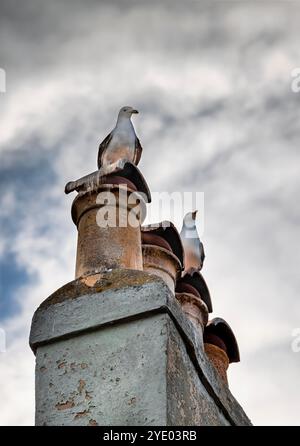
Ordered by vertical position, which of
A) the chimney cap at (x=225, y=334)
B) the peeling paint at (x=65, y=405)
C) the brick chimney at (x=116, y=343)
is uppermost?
the chimney cap at (x=225, y=334)

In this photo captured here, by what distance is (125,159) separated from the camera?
3.61 metres

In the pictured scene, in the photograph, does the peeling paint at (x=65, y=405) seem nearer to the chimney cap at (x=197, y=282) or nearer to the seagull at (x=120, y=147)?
the seagull at (x=120, y=147)

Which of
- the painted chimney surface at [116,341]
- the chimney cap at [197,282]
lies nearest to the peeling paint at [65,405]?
the painted chimney surface at [116,341]

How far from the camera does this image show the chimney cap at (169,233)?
4.07 meters

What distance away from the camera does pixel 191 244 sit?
14.8 feet

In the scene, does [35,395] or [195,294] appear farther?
[195,294]

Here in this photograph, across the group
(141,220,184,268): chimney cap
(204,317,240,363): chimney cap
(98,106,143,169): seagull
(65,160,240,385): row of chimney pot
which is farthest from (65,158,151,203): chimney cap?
(204,317,240,363): chimney cap

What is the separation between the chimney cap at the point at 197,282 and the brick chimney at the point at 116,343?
3.21ft

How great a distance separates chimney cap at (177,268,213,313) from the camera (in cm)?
437

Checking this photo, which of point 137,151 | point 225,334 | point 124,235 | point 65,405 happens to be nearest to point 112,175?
point 124,235
